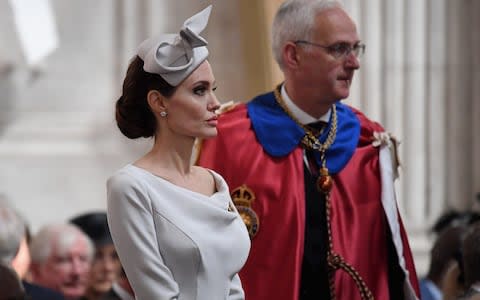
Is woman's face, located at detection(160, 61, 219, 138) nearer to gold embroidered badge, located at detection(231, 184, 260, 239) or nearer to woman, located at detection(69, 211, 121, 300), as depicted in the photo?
gold embroidered badge, located at detection(231, 184, 260, 239)

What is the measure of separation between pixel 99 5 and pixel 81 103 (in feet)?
2.24

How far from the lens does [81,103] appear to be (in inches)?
422

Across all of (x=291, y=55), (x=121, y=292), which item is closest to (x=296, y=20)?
(x=291, y=55)

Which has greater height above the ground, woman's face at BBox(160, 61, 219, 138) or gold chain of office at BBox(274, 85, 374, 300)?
woman's face at BBox(160, 61, 219, 138)

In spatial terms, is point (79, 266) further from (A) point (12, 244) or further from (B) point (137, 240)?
(B) point (137, 240)

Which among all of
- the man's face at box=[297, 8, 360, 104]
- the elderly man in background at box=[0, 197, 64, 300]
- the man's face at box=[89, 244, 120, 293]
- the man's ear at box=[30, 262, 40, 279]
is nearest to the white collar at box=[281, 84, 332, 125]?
the man's face at box=[297, 8, 360, 104]

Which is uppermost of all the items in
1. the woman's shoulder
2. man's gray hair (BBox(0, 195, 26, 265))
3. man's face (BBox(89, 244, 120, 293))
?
the woman's shoulder

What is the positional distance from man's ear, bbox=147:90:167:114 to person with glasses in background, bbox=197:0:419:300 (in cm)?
121

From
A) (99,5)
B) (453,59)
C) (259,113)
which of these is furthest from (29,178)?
(259,113)

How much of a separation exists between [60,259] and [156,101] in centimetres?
343

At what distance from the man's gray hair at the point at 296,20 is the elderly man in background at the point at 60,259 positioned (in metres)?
2.28

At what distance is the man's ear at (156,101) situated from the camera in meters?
4.45

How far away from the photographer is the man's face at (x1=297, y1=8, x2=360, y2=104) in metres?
5.64

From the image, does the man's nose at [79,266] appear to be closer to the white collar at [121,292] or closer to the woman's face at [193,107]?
the white collar at [121,292]
